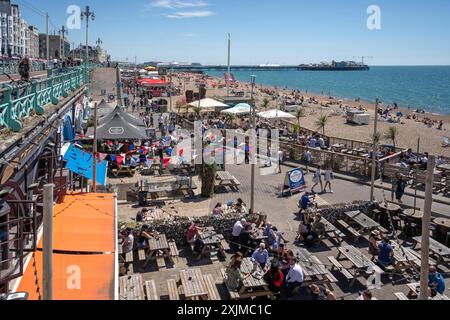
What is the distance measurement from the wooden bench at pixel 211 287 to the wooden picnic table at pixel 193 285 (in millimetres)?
152

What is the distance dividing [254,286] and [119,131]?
11.2m

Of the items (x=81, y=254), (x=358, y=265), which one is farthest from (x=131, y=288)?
(x=358, y=265)

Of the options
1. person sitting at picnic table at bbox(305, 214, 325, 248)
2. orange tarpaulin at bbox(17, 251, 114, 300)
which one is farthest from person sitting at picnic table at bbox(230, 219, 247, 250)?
orange tarpaulin at bbox(17, 251, 114, 300)

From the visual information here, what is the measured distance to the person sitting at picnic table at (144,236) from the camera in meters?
10.8

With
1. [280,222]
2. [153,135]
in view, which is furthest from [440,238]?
[153,135]

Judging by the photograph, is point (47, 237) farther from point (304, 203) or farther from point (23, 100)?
point (304, 203)

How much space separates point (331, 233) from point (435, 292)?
4.15 meters

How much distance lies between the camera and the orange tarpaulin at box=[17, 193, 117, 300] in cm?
541

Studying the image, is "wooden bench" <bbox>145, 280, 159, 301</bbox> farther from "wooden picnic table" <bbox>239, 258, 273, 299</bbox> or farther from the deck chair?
the deck chair

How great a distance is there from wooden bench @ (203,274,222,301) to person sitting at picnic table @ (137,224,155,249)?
2.31m

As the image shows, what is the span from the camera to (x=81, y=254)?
20.9ft

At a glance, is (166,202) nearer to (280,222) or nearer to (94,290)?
(280,222)

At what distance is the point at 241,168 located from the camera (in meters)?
20.7
